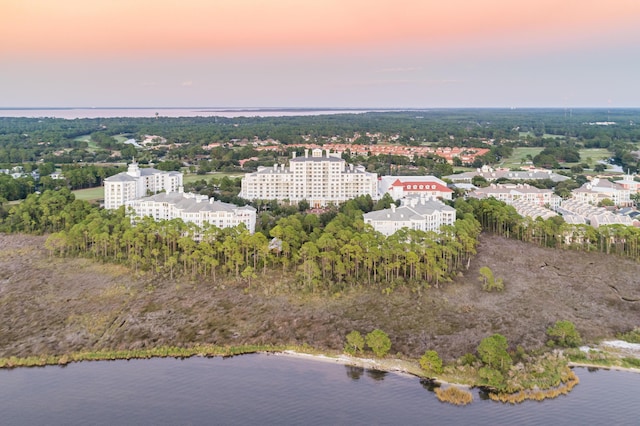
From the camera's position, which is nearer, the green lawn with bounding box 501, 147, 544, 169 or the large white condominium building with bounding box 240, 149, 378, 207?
the large white condominium building with bounding box 240, 149, 378, 207

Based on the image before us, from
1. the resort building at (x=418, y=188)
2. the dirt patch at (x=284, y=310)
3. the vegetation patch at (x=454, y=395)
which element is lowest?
the vegetation patch at (x=454, y=395)

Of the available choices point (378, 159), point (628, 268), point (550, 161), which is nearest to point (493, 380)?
point (628, 268)

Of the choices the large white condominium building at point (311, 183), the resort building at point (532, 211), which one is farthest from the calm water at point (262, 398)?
the large white condominium building at point (311, 183)

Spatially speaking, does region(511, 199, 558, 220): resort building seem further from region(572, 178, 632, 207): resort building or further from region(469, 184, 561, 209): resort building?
region(572, 178, 632, 207): resort building

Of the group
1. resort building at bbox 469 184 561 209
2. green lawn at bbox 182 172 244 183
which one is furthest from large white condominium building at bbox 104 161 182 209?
resort building at bbox 469 184 561 209

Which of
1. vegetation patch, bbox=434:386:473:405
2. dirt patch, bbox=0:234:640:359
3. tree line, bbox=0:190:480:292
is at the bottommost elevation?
vegetation patch, bbox=434:386:473:405

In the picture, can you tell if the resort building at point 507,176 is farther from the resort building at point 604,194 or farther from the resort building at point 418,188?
the resort building at point 418,188

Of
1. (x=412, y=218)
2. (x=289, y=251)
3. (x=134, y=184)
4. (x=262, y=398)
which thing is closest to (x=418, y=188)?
(x=412, y=218)

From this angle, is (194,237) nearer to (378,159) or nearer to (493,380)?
(493,380)
